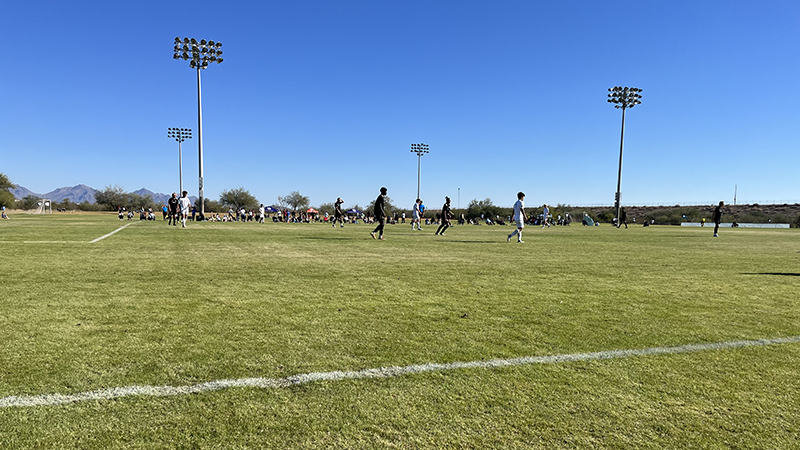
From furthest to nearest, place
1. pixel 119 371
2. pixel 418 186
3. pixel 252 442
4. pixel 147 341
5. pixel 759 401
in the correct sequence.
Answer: pixel 418 186 < pixel 147 341 < pixel 119 371 < pixel 759 401 < pixel 252 442

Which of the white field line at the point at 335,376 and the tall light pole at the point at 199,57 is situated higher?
the tall light pole at the point at 199,57

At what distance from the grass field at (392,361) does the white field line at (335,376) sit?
0.22 ft

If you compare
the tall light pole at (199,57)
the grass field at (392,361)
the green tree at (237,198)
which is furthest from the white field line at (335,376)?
the green tree at (237,198)

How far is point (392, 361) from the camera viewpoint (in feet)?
10.5

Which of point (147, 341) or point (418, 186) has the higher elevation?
point (418, 186)

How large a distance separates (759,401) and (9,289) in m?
7.65

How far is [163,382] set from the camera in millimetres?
2748

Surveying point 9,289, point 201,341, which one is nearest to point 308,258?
point 9,289

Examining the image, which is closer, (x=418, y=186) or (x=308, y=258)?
(x=308, y=258)

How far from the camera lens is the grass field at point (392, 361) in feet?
7.38

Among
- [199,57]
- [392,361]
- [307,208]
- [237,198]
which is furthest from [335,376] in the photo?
[237,198]

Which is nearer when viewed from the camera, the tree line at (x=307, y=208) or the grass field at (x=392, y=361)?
the grass field at (x=392, y=361)

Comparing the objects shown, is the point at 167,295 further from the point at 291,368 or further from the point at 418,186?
the point at 418,186

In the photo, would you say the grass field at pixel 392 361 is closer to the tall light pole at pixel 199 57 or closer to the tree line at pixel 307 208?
the tall light pole at pixel 199 57
